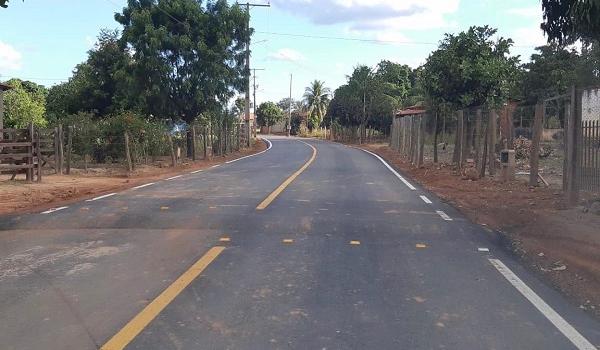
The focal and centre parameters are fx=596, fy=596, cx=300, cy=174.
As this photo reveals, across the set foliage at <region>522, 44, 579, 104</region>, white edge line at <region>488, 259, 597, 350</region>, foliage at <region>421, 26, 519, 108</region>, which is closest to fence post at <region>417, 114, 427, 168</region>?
foliage at <region>421, 26, 519, 108</region>

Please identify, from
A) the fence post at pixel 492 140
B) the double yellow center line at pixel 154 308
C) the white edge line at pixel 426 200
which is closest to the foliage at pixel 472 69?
the fence post at pixel 492 140

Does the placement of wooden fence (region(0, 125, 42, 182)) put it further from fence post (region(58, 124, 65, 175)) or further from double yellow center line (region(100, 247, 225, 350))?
double yellow center line (region(100, 247, 225, 350))

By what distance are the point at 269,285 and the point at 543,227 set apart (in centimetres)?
568

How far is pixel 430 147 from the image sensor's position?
38.5 m

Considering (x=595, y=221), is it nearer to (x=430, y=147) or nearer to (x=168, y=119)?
(x=168, y=119)

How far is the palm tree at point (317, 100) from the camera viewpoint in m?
103

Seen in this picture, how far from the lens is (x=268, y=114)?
420 feet

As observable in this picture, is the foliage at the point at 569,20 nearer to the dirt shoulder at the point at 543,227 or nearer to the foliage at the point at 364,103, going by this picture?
the dirt shoulder at the point at 543,227

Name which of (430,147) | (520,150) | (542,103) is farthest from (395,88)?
(542,103)

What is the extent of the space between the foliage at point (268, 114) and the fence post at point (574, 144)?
11718 centimetres

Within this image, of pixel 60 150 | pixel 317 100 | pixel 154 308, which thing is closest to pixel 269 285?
pixel 154 308

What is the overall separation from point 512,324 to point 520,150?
24084mm

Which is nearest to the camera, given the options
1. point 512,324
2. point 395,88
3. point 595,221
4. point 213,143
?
point 512,324

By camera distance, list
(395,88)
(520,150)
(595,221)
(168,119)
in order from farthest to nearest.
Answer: (395,88), (168,119), (520,150), (595,221)
